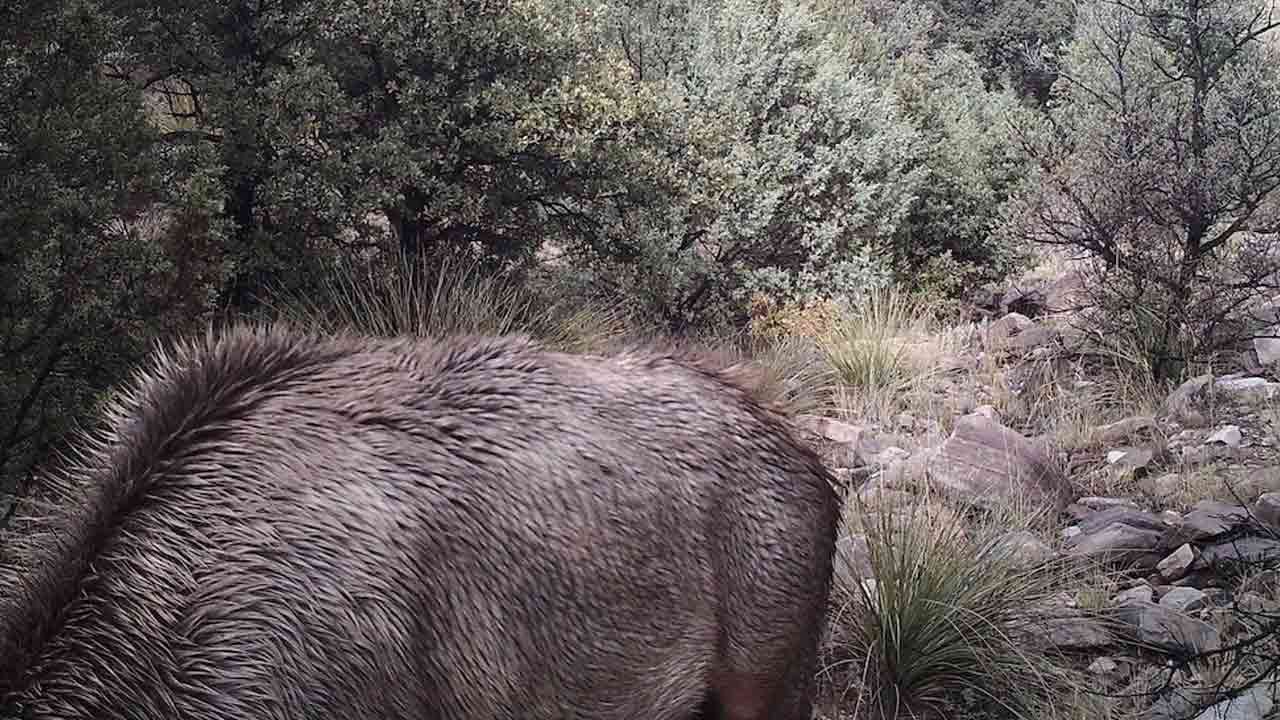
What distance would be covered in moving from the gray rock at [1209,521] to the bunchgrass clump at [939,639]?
1399 mm

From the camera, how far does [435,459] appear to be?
8.86ft

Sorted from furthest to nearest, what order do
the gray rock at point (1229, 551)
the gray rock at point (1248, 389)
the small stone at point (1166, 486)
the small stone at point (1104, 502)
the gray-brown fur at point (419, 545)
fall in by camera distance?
1. the gray rock at point (1248, 389)
2. the small stone at point (1166, 486)
3. the small stone at point (1104, 502)
4. the gray rock at point (1229, 551)
5. the gray-brown fur at point (419, 545)

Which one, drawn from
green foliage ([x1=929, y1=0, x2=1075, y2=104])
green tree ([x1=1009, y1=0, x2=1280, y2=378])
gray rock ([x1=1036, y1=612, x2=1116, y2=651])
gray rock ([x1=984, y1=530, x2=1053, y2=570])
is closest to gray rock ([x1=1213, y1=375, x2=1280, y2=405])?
green tree ([x1=1009, y1=0, x2=1280, y2=378])

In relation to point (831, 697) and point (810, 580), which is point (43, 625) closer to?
point (810, 580)

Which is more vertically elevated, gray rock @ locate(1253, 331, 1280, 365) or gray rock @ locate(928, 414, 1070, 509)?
gray rock @ locate(928, 414, 1070, 509)

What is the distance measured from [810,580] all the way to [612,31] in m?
11.8

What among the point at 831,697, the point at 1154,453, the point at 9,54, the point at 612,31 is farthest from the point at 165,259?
the point at 612,31

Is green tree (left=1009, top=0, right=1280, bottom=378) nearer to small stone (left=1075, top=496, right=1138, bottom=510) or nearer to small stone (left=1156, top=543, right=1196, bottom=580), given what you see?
small stone (left=1075, top=496, right=1138, bottom=510)

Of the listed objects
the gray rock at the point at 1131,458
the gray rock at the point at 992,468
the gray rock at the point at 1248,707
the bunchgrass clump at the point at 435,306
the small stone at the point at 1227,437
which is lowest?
the gray rock at the point at 1131,458

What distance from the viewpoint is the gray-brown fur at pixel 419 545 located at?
2.29 meters

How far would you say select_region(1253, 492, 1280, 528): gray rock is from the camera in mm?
6145

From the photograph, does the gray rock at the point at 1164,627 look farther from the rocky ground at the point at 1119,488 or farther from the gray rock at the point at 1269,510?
the gray rock at the point at 1269,510

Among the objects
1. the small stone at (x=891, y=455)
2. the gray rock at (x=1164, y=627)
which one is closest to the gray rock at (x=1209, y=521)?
the gray rock at (x=1164, y=627)

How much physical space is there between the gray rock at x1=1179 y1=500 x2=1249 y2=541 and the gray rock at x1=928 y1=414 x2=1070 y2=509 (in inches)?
30.9
